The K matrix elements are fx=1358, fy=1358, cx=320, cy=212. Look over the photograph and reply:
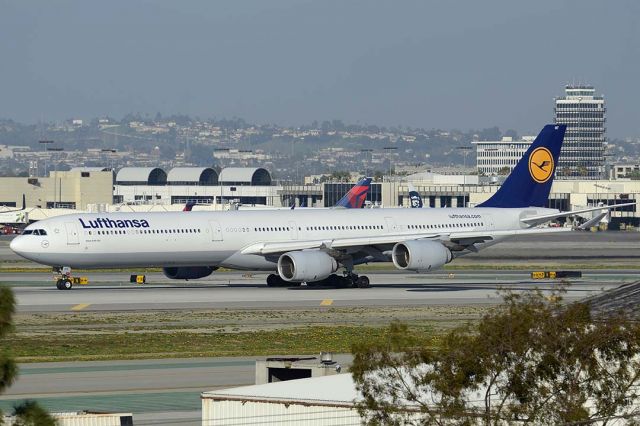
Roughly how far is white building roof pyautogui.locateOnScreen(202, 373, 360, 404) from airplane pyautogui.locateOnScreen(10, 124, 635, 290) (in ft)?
129

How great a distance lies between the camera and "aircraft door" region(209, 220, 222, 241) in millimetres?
69438

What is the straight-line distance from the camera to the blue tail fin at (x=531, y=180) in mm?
80562

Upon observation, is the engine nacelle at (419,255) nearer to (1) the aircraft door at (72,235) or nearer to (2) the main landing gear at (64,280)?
(1) the aircraft door at (72,235)

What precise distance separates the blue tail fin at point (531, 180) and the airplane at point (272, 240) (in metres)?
2.19

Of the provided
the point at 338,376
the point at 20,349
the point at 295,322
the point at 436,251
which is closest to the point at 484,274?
the point at 436,251

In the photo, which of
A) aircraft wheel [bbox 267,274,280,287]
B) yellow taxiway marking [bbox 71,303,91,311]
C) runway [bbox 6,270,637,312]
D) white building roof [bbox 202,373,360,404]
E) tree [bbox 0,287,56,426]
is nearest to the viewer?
tree [bbox 0,287,56,426]

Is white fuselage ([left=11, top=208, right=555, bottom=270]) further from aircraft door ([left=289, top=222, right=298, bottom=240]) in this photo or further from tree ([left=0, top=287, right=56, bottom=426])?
tree ([left=0, top=287, right=56, bottom=426])

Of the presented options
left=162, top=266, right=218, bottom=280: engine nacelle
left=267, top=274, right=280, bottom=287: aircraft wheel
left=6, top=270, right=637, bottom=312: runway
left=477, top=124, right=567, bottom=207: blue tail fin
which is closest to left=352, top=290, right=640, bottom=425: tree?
left=6, top=270, right=637, bottom=312: runway

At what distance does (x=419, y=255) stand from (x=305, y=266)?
19.4 feet

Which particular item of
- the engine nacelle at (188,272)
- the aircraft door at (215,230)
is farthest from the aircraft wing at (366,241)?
the engine nacelle at (188,272)

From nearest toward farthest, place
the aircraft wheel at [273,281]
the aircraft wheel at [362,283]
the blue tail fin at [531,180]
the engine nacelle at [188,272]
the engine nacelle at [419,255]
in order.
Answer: the engine nacelle at [419,255] < the engine nacelle at [188,272] < the aircraft wheel at [362,283] < the aircraft wheel at [273,281] < the blue tail fin at [531,180]

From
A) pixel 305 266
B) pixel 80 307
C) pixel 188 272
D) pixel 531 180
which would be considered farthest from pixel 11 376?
pixel 531 180

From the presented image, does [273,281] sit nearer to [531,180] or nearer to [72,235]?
[72,235]

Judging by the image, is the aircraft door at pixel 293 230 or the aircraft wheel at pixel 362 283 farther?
the aircraft wheel at pixel 362 283
